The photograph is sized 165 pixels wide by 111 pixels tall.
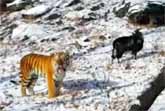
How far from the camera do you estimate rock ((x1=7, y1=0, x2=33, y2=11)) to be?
79.0 feet

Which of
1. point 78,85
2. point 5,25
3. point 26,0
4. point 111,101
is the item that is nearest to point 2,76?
point 78,85

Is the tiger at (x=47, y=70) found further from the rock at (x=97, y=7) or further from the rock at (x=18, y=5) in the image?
the rock at (x=18, y=5)

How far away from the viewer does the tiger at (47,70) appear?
41.0 ft

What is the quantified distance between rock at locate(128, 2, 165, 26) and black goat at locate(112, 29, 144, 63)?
3.00 meters

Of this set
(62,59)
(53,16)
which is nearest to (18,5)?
(53,16)

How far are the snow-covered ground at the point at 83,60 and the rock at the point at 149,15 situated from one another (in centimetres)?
39

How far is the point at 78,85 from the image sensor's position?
13.8 m

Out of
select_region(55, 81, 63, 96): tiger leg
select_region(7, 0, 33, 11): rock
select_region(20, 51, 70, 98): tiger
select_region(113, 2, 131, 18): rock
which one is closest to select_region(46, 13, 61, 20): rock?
select_region(7, 0, 33, 11): rock

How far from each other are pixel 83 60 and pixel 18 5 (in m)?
8.79

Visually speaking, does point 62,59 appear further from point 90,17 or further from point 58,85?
point 90,17

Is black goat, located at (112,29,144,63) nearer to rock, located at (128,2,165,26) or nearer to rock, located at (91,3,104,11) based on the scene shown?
rock, located at (128,2,165,26)

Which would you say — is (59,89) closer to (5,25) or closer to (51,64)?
(51,64)

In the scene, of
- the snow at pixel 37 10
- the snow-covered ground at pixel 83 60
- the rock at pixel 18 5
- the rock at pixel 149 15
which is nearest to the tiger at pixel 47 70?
the snow-covered ground at pixel 83 60

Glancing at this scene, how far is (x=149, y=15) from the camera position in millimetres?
19625
